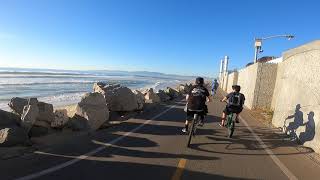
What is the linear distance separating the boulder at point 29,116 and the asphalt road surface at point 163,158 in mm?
1339

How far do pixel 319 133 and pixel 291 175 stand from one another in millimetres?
3247

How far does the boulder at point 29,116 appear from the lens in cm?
1144

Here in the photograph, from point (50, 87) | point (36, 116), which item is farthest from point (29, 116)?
point (50, 87)

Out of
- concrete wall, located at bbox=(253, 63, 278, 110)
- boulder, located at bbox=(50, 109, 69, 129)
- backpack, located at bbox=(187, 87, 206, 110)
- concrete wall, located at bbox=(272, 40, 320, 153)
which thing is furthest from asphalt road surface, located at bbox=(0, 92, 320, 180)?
concrete wall, located at bbox=(253, 63, 278, 110)

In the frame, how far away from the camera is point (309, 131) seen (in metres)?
12.2

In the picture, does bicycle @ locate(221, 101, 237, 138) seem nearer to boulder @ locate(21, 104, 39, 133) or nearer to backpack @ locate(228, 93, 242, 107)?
backpack @ locate(228, 93, 242, 107)

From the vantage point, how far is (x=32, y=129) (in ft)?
39.6

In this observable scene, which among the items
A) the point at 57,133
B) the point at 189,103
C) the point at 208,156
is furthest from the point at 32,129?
the point at 208,156

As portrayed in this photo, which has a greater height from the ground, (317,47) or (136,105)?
(317,47)

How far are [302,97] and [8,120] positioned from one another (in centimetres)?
919

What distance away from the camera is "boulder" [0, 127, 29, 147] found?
32.1ft

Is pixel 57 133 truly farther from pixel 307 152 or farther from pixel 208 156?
pixel 307 152

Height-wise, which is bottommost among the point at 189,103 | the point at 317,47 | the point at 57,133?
the point at 57,133

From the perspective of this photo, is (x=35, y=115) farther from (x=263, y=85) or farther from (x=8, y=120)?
(x=263, y=85)
